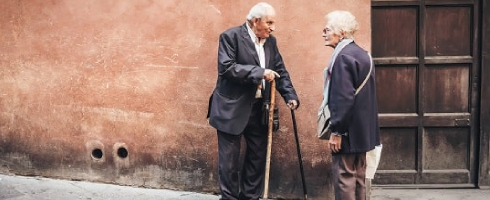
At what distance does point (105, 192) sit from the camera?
6723 mm

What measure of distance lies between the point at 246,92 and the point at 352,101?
1114mm

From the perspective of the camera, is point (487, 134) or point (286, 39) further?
point (487, 134)

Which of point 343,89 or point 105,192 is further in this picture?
point 105,192

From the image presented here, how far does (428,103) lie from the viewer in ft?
23.0

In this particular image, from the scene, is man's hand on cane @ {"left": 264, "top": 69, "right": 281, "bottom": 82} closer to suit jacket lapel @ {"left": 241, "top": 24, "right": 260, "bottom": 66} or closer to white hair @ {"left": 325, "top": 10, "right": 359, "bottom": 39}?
suit jacket lapel @ {"left": 241, "top": 24, "right": 260, "bottom": 66}

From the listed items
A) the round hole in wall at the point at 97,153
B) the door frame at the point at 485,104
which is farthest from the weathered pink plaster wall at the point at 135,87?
the door frame at the point at 485,104

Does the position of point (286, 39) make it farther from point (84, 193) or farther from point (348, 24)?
point (84, 193)

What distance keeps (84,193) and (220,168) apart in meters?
1.32

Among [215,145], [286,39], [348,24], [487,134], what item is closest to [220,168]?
[215,145]

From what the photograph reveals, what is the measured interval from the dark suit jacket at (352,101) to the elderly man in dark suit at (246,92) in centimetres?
76

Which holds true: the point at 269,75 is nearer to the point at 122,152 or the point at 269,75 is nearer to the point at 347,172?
the point at 347,172

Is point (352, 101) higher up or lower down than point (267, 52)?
lower down

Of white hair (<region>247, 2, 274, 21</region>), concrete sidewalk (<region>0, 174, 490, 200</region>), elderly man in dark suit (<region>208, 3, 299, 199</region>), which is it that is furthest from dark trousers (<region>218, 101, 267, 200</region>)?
white hair (<region>247, 2, 274, 21</region>)

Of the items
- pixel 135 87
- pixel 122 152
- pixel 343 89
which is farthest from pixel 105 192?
pixel 343 89
